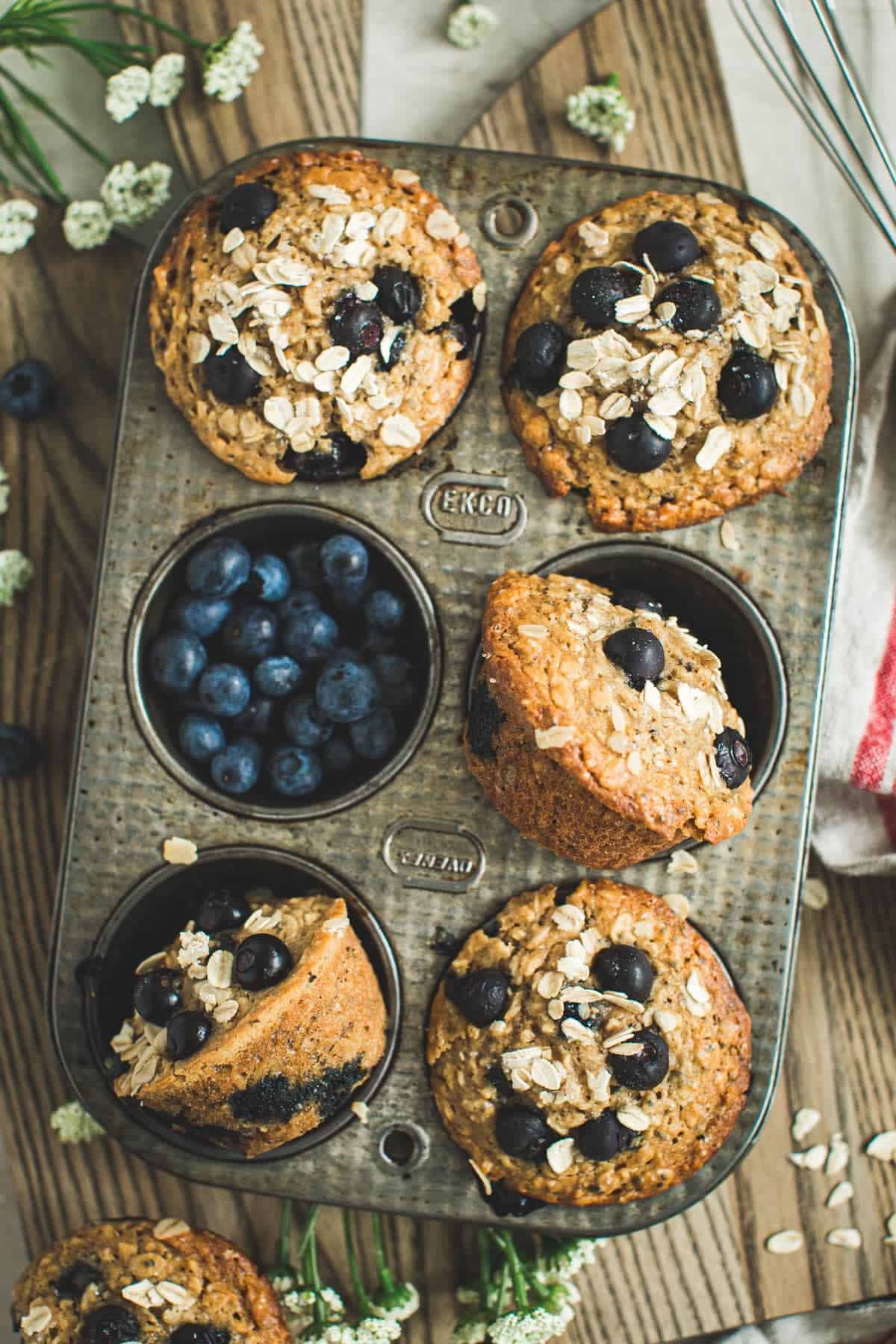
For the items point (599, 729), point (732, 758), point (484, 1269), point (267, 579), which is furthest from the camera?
point (484, 1269)

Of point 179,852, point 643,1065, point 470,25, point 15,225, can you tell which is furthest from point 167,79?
point 643,1065

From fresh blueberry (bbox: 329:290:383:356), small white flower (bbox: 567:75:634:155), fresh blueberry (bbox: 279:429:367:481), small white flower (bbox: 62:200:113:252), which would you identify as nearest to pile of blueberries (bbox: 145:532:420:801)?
fresh blueberry (bbox: 279:429:367:481)

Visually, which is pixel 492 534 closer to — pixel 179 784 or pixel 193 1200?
pixel 179 784

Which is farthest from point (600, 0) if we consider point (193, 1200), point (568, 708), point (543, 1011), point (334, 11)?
point (193, 1200)

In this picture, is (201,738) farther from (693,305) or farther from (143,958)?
(693,305)

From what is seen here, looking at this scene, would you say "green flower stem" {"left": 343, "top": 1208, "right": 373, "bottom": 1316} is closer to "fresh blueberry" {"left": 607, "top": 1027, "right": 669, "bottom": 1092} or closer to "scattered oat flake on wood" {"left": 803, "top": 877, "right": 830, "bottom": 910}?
"fresh blueberry" {"left": 607, "top": 1027, "right": 669, "bottom": 1092}

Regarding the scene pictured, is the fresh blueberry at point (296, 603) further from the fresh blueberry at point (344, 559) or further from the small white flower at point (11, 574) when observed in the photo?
the small white flower at point (11, 574)
